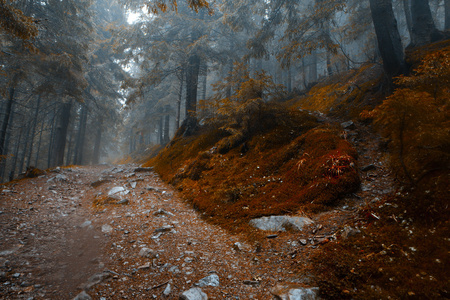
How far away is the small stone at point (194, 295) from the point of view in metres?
2.17

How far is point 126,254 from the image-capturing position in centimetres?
330

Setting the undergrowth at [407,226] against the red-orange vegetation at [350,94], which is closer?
the undergrowth at [407,226]

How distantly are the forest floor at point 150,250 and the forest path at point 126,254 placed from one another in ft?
0.04

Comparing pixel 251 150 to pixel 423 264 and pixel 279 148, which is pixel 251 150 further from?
pixel 423 264

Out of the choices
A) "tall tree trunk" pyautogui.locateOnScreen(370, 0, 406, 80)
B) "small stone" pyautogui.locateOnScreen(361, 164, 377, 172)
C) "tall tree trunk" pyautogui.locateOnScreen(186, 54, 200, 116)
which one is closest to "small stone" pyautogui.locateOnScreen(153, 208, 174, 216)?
"small stone" pyautogui.locateOnScreen(361, 164, 377, 172)

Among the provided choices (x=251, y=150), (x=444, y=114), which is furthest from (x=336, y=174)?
(x=251, y=150)

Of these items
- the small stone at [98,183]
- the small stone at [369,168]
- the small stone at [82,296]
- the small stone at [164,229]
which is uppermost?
the small stone at [369,168]

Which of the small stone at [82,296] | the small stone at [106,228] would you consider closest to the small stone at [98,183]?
the small stone at [106,228]

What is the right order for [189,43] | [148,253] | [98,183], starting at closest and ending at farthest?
[148,253] < [98,183] < [189,43]

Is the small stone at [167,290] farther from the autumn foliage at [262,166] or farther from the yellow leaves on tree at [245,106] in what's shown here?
the yellow leaves on tree at [245,106]

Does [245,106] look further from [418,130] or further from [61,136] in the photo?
[61,136]

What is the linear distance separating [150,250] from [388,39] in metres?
8.58

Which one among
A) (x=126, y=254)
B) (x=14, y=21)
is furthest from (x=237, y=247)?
(x=14, y=21)

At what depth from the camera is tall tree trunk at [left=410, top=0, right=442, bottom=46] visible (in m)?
7.88
